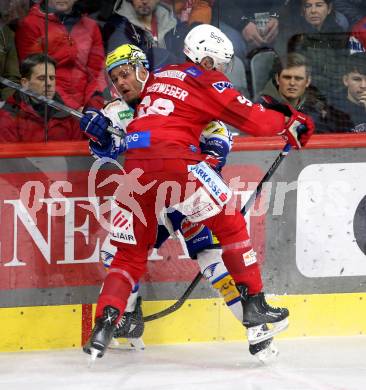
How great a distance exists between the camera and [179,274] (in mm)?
5918

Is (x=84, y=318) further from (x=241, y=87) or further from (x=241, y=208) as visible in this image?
(x=241, y=87)

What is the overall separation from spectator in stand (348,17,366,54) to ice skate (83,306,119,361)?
1828 mm

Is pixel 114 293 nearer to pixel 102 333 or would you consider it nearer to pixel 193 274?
pixel 102 333

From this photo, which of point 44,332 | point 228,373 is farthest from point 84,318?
point 228,373

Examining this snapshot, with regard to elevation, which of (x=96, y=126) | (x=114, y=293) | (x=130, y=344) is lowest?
(x=130, y=344)

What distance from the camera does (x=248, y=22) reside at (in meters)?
5.93

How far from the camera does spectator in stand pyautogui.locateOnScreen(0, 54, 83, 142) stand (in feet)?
18.6

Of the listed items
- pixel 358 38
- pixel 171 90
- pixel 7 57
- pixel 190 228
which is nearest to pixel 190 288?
pixel 190 228

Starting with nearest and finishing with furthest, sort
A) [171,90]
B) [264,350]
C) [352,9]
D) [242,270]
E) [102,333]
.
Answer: [102,333], [171,90], [242,270], [264,350], [352,9]

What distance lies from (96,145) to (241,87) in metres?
0.84

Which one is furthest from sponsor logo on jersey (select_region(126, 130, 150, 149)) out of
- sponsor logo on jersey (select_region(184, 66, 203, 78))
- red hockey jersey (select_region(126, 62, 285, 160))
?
sponsor logo on jersey (select_region(184, 66, 203, 78))

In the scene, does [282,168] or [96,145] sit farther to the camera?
[282,168]

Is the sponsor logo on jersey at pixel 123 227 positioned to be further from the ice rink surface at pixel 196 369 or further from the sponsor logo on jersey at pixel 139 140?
the ice rink surface at pixel 196 369

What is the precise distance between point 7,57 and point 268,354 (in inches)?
69.1
